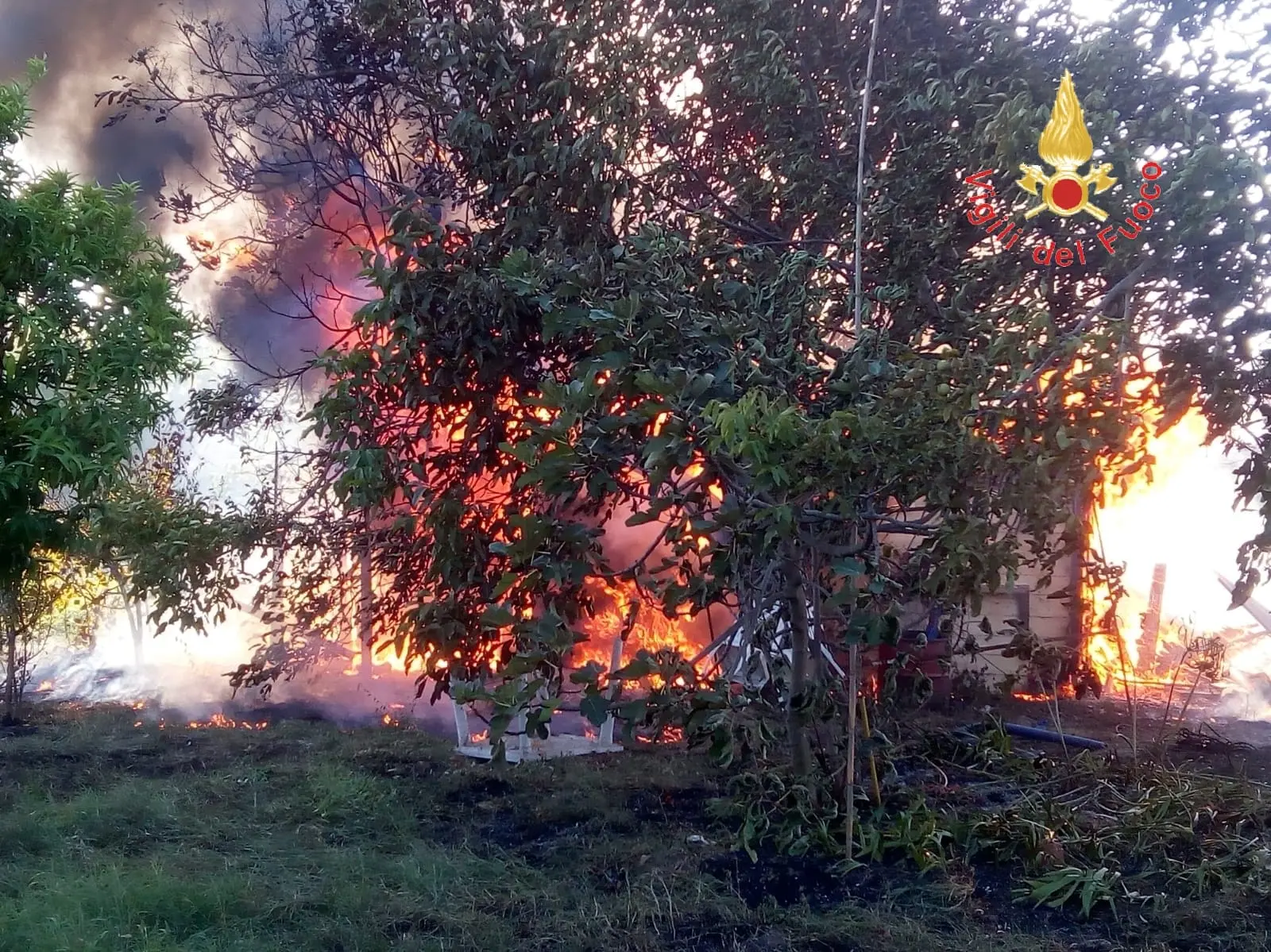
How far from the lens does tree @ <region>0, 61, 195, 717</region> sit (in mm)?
3988

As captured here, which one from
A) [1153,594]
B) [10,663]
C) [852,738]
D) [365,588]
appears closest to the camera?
[852,738]

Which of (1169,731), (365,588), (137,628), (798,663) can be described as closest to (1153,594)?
(1169,731)

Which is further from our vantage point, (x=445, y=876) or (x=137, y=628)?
(x=137, y=628)

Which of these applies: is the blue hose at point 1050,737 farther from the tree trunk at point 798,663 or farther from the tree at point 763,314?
the tree at point 763,314

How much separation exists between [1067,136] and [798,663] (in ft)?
8.79

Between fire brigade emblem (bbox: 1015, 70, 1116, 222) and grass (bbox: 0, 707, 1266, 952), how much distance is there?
306 cm

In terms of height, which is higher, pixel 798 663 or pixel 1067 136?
pixel 1067 136

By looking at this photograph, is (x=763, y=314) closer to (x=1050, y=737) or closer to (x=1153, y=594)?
(x=1050, y=737)

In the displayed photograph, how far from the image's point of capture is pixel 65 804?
17.3 feet

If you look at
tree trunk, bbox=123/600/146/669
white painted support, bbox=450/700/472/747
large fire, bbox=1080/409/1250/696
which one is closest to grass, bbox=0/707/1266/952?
white painted support, bbox=450/700/472/747

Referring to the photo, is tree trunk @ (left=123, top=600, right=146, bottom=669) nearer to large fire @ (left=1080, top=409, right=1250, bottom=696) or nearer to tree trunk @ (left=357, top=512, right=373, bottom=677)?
tree trunk @ (left=357, top=512, right=373, bottom=677)

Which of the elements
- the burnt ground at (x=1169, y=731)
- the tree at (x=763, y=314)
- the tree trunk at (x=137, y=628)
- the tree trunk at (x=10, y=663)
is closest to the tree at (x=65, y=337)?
the tree at (x=763, y=314)

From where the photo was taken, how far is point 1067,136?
426 centimetres

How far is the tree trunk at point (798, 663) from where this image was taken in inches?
169
